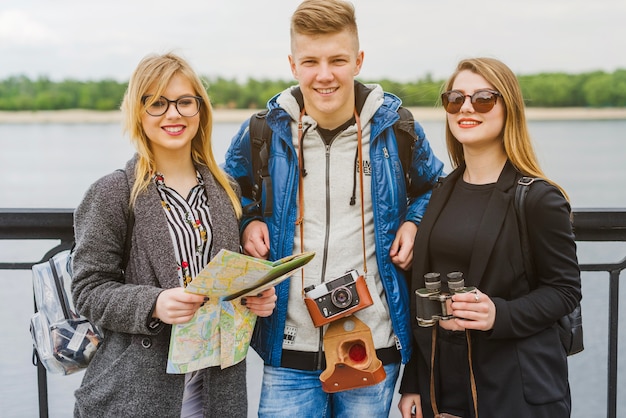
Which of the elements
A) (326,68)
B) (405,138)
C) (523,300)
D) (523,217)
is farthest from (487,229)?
(326,68)

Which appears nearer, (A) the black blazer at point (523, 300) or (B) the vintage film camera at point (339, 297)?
(A) the black blazer at point (523, 300)

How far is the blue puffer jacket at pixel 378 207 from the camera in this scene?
2.24 metres

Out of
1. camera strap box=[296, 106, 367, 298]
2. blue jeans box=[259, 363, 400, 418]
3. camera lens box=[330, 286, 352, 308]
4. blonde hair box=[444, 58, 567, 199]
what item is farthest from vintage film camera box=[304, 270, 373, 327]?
blonde hair box=[444, 58, 567, 199]

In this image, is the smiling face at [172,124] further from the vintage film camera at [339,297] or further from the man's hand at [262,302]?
the vintage film camera at [339,297]

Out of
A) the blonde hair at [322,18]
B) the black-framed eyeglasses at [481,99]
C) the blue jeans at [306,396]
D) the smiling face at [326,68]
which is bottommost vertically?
the blue jeans at [306,396]

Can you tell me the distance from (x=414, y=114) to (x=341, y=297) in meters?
0.74

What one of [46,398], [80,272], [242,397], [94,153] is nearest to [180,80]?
[80,272]

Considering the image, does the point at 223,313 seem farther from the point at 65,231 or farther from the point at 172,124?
the point at 65,231

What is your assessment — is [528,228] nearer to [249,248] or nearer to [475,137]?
[475,137]

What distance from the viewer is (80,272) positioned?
190 centimetres

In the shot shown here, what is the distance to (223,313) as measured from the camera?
6.55ft

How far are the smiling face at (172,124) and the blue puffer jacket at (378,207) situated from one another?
13.4 inches

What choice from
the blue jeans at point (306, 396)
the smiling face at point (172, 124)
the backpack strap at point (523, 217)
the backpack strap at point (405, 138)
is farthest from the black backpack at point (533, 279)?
the smiling face at point (172, 124)

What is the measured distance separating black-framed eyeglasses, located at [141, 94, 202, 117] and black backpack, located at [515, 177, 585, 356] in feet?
3.28
